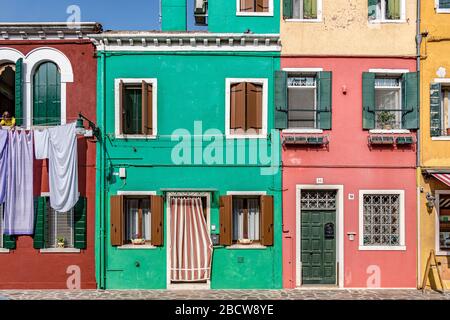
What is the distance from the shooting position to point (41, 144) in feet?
36.1

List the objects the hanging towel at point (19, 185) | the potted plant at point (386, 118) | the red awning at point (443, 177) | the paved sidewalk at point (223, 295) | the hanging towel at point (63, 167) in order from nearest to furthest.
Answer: the paved sidewalk at point (223, 295)
the red awning at point (443, 177)
the hanging towel at point (63, 167)
the hanging towel at point (19, 185)
the potted plant at point (386, 118)

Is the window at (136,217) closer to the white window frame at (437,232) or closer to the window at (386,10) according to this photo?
the white window frame at (437,232)

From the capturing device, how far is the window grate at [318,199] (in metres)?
11.3

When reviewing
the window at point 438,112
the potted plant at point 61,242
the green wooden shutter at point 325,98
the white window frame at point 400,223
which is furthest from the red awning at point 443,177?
the potted plant at point 61,242

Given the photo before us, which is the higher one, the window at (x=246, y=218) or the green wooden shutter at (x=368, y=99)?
the green wooden shutter at (x=368, y=99)

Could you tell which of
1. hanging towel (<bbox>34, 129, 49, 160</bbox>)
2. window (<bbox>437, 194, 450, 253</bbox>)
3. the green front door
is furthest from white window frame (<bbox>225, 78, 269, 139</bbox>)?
window (<bbox>437, 194, 450, 253</bbox>)

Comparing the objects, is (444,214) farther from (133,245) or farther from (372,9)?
(133,245)

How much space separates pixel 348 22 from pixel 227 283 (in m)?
7.99

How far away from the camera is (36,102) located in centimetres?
1151

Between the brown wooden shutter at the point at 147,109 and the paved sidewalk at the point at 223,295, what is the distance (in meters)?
4.35

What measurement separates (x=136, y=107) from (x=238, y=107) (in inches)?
115

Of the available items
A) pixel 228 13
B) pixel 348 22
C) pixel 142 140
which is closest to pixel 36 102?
pixel 142 140

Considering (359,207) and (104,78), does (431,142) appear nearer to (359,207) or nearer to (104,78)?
(359,207)

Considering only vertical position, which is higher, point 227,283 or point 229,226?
point 229,226
